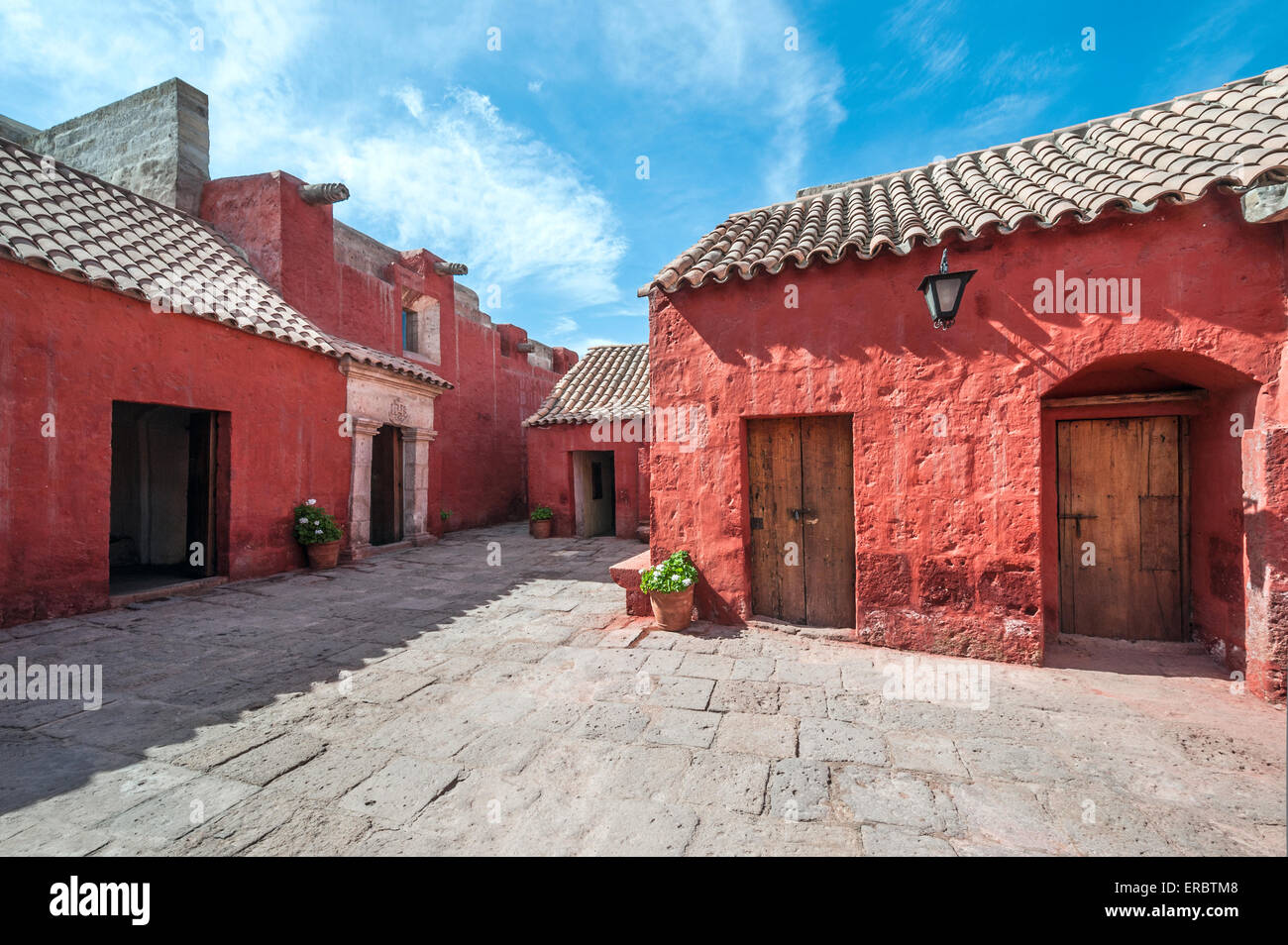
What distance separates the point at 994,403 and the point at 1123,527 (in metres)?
2.02

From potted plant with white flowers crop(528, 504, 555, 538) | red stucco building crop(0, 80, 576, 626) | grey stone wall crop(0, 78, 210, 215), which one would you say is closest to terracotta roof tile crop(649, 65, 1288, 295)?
red stucco building crop(0, 80, 576, 626)

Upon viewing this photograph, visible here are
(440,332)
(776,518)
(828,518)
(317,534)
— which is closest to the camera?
(828,518)

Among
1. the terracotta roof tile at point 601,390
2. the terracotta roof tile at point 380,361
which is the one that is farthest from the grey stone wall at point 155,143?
the terracotta roof tile at point 601,390

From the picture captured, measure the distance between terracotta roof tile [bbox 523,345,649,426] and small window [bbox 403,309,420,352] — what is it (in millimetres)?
3460

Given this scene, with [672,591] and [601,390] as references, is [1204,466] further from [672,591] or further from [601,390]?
[601,390]

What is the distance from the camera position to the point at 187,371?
6723 mm

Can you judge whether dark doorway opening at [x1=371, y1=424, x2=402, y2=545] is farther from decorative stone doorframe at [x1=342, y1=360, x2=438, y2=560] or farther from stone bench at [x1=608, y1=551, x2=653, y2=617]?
stone bench at [x1=608, y1=551, x2=653, y2=617]

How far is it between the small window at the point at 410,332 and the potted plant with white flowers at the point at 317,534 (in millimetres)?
6203

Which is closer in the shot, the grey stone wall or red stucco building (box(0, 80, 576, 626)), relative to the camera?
red stucco building (box(0, 80, 576, 626))

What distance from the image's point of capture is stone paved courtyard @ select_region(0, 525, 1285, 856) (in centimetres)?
231

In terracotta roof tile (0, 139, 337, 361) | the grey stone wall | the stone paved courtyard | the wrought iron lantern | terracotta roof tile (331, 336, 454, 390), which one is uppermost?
the grey stone wall

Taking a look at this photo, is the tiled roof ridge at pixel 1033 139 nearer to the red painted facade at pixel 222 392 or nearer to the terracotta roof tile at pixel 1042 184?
the terracotta roof tile at pixel 1042 184

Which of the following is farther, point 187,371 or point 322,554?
point 322,554

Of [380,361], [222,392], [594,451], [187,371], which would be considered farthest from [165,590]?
[594,451]
